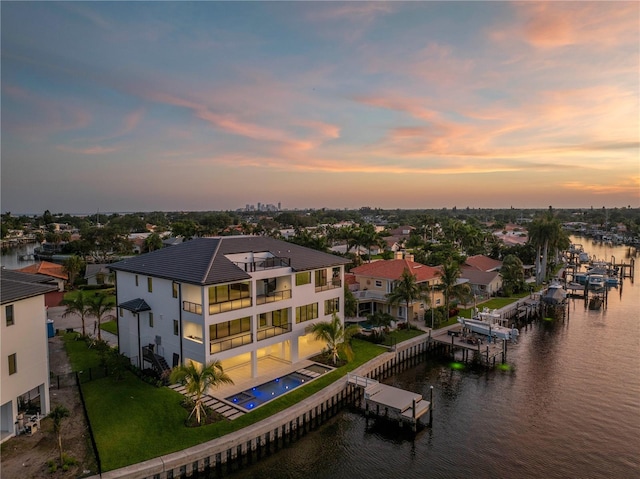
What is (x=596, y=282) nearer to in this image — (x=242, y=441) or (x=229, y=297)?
(x=229, y=297)

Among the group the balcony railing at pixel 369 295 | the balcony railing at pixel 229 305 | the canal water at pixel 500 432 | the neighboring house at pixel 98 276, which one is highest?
the balcony railing at pixel 229 305

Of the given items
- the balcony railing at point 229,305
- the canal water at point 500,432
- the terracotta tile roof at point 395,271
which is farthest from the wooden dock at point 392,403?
the terracotta tile roof at point 395,271

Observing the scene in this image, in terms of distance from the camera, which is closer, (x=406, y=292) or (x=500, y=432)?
(x=500, y=432)

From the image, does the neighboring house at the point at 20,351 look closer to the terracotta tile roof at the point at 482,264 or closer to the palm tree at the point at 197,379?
the palm tree at the point at 197,379

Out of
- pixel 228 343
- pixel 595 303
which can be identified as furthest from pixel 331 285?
pixel 595 303

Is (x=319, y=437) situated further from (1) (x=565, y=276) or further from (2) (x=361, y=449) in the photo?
(1) (x=565, y=276)

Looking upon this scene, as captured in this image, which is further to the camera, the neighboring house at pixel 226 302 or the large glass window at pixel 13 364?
the neighboring house at pixel 226 302
